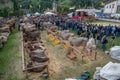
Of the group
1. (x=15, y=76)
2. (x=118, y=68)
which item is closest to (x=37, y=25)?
(x=15, y=76)

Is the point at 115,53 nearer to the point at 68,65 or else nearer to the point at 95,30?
the point at 68,65

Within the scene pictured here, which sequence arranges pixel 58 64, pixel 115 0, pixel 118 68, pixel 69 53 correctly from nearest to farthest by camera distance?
pixel 118 68
pixel 58 64
pixel 69 53
pixel 115 0

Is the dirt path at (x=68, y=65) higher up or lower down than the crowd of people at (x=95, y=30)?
lower down

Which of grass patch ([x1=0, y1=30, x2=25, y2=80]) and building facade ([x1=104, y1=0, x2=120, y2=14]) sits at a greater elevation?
building facade ([x1=104, y1=0, x2=120, y2=14])

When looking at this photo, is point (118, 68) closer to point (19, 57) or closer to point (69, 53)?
point (69, 53)

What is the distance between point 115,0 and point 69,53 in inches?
1822

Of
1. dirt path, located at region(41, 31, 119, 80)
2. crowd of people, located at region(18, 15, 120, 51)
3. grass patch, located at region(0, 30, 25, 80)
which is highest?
crowd of people, located at region(18, 15, 120, 51)

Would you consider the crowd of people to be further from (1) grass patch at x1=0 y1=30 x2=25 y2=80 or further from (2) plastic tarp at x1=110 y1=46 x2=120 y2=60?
(1) grass patch at x1=0 y1=30 x2=25 y2=80

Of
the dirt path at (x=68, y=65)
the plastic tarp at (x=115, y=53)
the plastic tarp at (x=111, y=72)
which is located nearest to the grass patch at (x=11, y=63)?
the dirt path at (x=68, y=65)

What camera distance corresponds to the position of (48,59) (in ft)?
47.9

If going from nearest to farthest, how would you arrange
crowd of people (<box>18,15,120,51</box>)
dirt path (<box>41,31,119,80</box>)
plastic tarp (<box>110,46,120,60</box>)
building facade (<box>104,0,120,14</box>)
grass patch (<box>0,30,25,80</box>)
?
dirt path (<box>41,31,119,80</box>), grass patch (<box>0,30,25,80</box>), plastic tarp (<box>110,46,120,60</box>), crowd of people (<box>18,15,120,51</box>), building facade (<box>104,0,120,14</box>)

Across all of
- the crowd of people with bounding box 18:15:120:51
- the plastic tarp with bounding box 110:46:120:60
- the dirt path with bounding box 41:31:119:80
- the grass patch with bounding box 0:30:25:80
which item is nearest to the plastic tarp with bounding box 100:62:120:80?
the dirt path with bounding box 41:31:119:80

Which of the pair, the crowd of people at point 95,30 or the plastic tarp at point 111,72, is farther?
the crowd of people at point 95,30

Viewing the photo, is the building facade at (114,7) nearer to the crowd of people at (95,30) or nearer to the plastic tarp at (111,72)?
the crowd of people at (95,30)
